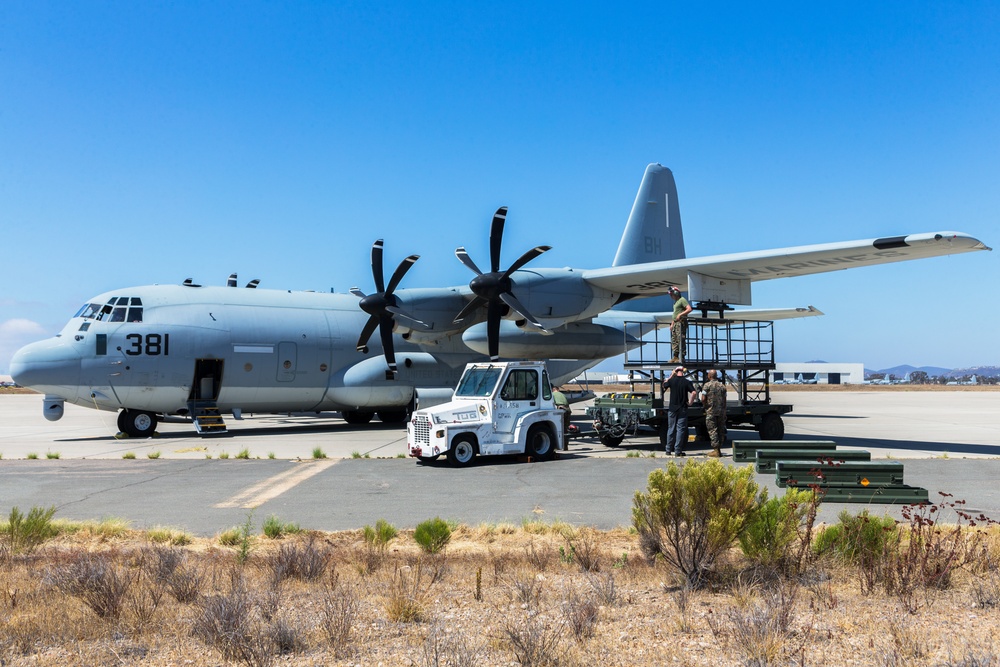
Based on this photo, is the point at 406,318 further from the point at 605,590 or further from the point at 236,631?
the point at 236,631

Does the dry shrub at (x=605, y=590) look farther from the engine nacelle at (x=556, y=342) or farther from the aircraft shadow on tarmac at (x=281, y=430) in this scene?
the aircraft shadow on tarmac at (x=281, y=430)

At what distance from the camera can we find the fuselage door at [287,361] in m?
24.6

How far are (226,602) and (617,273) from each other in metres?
17.8

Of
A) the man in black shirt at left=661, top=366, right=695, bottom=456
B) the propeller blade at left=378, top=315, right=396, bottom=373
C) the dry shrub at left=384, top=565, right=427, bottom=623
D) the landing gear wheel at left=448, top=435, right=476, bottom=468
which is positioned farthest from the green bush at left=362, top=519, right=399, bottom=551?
the propeller blade at left=378, top=315, right=396, bottom=373

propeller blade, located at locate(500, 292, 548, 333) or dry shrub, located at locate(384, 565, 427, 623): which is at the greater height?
propeller blade, located at locate(500, 292, 548, 333)

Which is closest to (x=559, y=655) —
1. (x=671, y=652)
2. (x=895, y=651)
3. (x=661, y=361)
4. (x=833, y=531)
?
(x=671, y=652)

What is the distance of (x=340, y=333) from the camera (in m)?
25.9

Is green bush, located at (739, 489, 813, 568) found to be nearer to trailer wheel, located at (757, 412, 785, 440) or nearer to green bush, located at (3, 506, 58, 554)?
green bush, located at (3, 506, 58, 554)

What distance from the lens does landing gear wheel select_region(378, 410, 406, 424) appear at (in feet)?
94.9

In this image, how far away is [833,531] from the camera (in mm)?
7223

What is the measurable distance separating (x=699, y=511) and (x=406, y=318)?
56.2 feet

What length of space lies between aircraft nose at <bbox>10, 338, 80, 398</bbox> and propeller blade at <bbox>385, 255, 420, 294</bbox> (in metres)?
8.98

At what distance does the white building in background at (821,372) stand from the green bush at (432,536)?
138 metres

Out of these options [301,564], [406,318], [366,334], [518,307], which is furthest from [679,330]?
[301,564]
